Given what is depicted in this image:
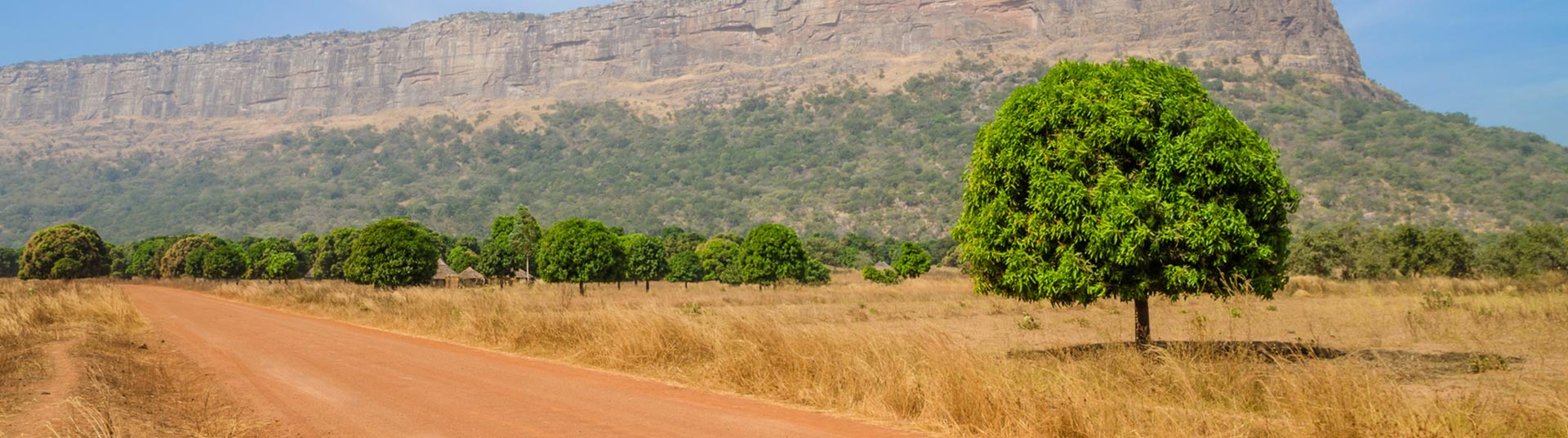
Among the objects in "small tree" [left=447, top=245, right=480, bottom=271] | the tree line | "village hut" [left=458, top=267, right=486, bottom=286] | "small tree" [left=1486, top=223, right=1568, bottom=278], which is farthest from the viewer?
"small tree" [left=447, top=245, right=480, bottom=271]

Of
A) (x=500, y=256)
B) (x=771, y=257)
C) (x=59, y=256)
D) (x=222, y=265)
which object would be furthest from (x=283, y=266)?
(x=771, y=257)

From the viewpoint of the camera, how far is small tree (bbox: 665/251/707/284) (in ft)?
275

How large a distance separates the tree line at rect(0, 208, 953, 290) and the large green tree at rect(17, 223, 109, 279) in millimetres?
77

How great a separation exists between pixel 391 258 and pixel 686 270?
43089mm

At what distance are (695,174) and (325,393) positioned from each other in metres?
174

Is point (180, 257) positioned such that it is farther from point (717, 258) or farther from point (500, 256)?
point (717, 258)

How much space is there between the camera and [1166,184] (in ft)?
41.5

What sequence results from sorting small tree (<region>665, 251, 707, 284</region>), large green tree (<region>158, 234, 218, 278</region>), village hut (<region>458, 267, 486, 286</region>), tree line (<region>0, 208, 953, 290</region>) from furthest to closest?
large green tree (<region>158, 234, 218, 278</region>), small tree (<region>665, 251, 707, 284</region>), village hut (<region>458, 267, 486, 286</region>), tree line (<region>0, 208, 953, 290</region>)

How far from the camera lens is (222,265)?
84.1 metres

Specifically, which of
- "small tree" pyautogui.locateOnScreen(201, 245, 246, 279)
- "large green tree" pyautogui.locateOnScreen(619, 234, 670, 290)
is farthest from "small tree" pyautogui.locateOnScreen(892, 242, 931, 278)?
"small tree" pyautogui.locateOnScreen(201, 245, 246, 279)

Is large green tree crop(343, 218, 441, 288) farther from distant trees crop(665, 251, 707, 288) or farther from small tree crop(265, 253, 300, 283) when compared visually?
small tree crop(265, 253, 300, 283)

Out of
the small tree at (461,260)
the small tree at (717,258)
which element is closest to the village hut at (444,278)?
the small tree at (461,260)

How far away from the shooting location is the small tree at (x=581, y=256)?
4631 centimetres

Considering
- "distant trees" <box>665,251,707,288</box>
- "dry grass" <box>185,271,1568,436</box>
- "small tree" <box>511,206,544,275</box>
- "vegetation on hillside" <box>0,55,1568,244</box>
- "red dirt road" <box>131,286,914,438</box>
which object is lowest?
"red dirt road" <box>131,286,914,438</box>
